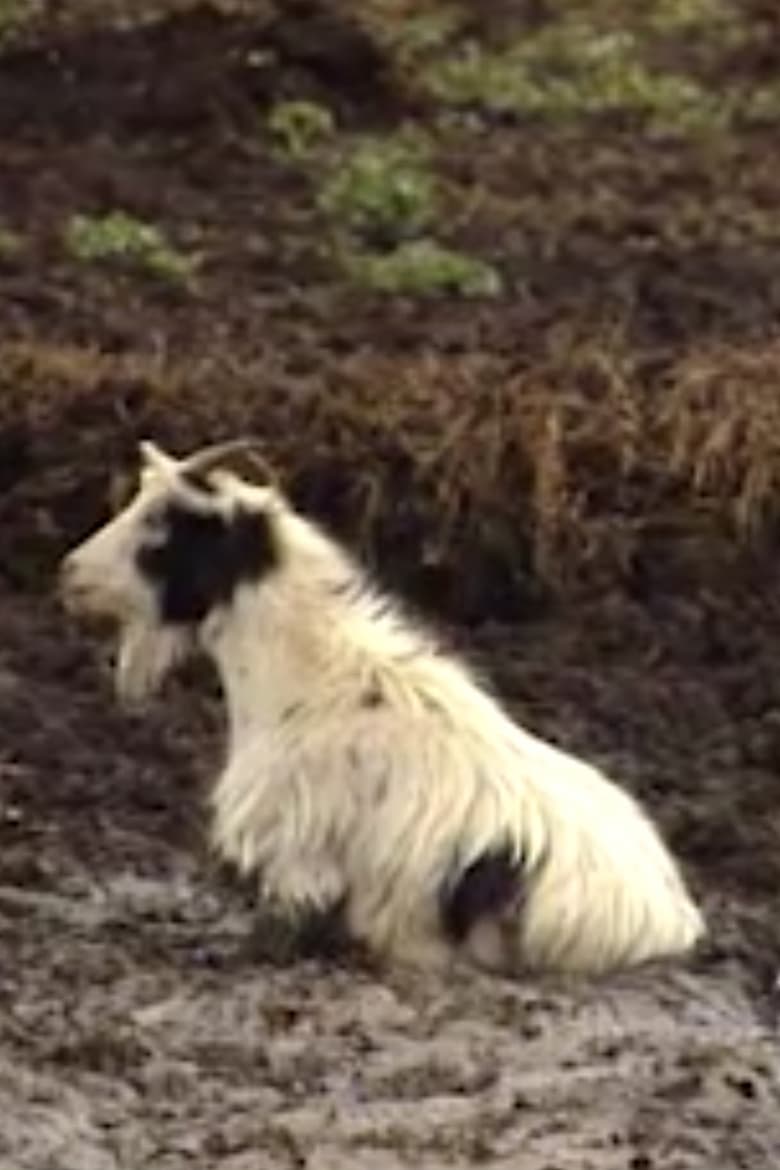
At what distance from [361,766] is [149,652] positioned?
69cm

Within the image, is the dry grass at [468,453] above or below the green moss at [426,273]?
below

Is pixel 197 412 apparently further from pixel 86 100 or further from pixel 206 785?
pixel 86 100

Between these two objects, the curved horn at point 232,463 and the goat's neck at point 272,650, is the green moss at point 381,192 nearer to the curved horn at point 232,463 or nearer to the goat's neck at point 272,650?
the curved horn at point 232,463

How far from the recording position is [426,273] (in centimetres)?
1594

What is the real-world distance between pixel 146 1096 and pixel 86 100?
9979 millimetres

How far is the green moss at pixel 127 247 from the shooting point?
52.1 feet

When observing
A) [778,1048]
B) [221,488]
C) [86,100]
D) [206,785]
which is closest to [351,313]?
[86,100]

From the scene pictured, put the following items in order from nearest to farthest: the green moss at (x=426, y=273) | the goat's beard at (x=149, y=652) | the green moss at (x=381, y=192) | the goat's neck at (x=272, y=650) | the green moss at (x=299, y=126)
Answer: the goat's neck at (x=272, y=650), the goat's beard at (x=149, y=652), the green moss at (x=426, y=273), the green moss at (x=381, y=192), the green moss at (x=299, y=126)

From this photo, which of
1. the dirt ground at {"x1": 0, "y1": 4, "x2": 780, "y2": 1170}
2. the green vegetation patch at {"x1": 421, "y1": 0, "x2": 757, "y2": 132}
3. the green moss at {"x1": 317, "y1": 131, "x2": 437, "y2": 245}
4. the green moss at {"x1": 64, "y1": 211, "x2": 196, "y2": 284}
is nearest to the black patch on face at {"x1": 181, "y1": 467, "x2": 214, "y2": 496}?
the dirt ground at {"x1": 0, "y1": 4, "x2": 780, "y2": 1170}

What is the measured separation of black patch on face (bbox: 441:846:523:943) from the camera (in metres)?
9.45

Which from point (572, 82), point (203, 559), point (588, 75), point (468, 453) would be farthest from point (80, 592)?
point (588, 75)

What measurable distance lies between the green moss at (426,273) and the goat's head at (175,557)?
568cm

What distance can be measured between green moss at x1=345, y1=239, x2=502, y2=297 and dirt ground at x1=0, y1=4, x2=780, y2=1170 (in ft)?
0.43

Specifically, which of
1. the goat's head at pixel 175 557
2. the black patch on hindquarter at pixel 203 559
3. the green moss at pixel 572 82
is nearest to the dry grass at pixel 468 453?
the goat's head at pixel 175 557
